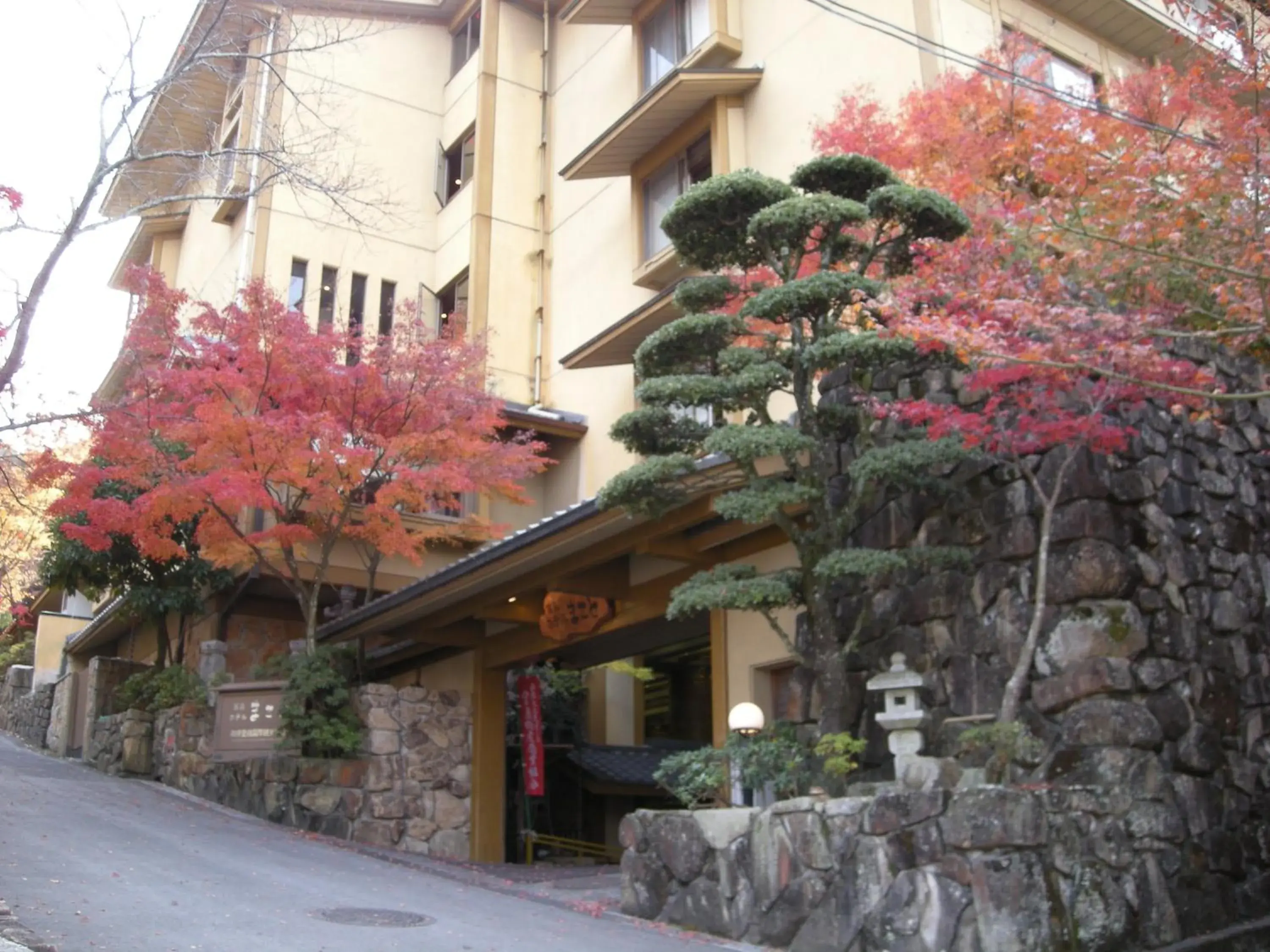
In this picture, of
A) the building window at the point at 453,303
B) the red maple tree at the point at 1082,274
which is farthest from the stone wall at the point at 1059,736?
the building window at the point at 453,303

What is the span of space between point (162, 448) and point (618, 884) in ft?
29.5

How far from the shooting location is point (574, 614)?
14867 mm

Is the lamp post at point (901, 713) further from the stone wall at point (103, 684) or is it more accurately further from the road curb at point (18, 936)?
the stone wall at point (103, 684)

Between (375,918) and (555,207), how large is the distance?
16.5 m

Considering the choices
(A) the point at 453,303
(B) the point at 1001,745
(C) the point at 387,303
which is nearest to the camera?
(B) the point at 1001,745

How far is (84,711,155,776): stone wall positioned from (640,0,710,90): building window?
13347 millimetres

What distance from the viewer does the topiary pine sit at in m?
9.71

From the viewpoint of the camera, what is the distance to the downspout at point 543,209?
73.7 feet

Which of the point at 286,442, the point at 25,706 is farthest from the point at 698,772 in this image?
the point at 25,706

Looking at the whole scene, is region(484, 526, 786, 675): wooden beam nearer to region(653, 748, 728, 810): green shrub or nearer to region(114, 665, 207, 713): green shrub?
region(653, 748, 728, 810): green shrub

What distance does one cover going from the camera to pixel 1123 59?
1652cm

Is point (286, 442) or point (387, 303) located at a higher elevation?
point (387, 303)

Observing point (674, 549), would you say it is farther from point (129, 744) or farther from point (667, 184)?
point (129, 744)

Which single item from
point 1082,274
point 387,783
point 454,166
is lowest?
point 387,783
